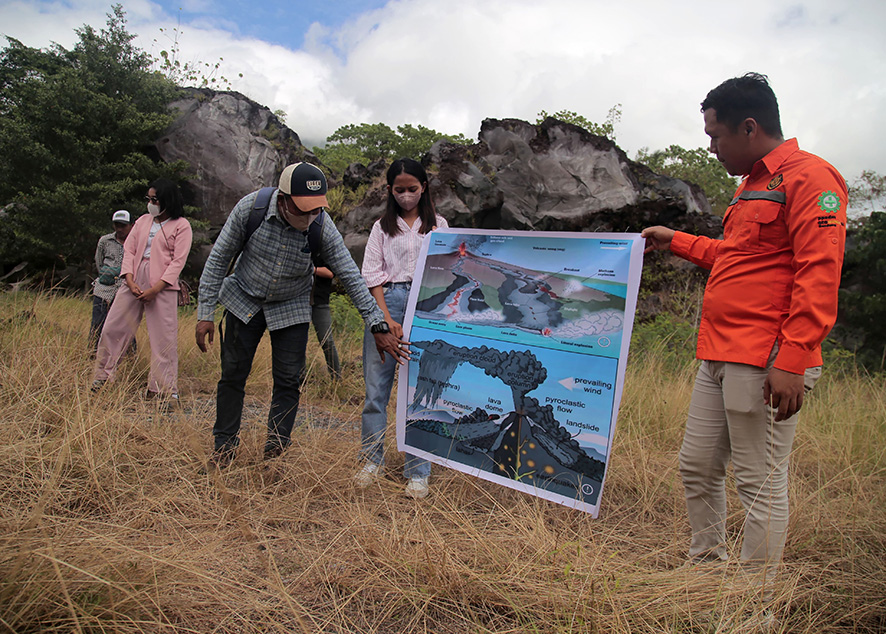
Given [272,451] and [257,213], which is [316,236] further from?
[272,451]

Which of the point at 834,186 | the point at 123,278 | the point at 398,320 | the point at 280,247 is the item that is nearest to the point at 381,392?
the point at 398,320

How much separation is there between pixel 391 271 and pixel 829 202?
Result: 80.6 inches

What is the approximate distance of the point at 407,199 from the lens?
308cm

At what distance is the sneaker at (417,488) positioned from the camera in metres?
2.86

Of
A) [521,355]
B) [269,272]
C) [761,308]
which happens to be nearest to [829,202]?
[761,308]

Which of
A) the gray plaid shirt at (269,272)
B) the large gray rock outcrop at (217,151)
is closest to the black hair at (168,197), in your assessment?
the gray plaid shirt at (269,272)

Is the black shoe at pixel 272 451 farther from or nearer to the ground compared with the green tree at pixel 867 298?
nearer to the ground

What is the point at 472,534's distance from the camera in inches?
86.3

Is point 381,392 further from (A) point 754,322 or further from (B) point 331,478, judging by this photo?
(A) point 754,322

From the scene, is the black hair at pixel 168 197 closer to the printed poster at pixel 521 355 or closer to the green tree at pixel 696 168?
the printed poster at pixel 521 355

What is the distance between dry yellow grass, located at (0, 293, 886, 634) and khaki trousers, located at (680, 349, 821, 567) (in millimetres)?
169

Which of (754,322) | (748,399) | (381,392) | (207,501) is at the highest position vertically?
(754,322)

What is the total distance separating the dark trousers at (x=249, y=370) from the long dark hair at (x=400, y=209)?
76 centimetres

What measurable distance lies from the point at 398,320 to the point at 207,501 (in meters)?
1.31
